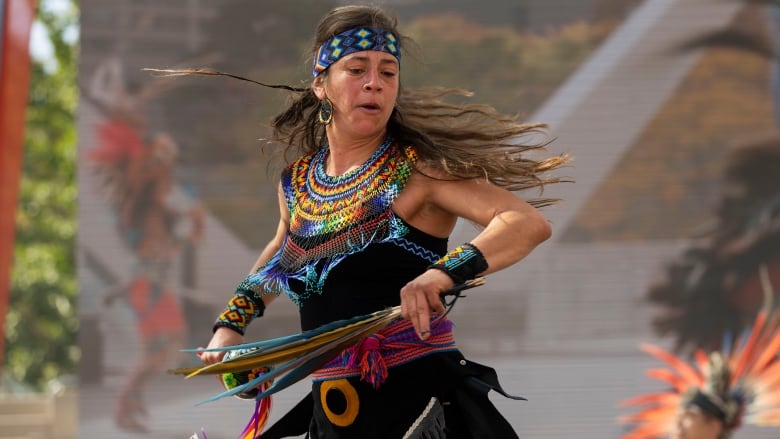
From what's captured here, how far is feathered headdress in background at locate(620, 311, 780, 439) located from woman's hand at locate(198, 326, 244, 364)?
5115 millimetres

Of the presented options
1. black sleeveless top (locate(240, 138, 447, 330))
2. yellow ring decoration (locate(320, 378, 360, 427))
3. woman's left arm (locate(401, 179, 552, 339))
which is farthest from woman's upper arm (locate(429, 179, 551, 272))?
yellow ring decoration (locate(320, 378, 360, 427))

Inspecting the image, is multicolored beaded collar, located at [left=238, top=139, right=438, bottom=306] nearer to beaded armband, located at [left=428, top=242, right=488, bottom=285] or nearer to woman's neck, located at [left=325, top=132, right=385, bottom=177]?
woman's neck, located at [left=325, top=132, right=385, bottom=177]

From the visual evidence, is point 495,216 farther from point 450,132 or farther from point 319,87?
point 319,87

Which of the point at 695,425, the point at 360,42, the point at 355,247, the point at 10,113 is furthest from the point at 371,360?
the point at 10,113

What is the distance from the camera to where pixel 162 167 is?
9602 millimetres

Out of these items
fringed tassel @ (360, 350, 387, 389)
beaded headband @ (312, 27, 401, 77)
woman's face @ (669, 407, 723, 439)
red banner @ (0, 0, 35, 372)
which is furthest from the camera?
red banner @ (0, 0, 35, 372)

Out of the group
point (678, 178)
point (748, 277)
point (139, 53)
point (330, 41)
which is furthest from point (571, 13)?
point (330, 41)

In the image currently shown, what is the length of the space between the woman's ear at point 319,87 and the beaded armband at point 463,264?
0.69 m

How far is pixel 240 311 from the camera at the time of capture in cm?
338

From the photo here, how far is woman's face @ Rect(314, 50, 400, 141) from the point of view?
3.15 meters

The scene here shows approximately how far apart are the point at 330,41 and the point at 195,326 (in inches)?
256

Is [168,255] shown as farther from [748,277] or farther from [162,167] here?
[748,277]

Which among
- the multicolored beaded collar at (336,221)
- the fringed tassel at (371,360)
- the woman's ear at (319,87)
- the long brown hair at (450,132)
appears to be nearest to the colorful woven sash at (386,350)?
the fringed tassel at (371,360)

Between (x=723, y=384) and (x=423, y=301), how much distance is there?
613cm
